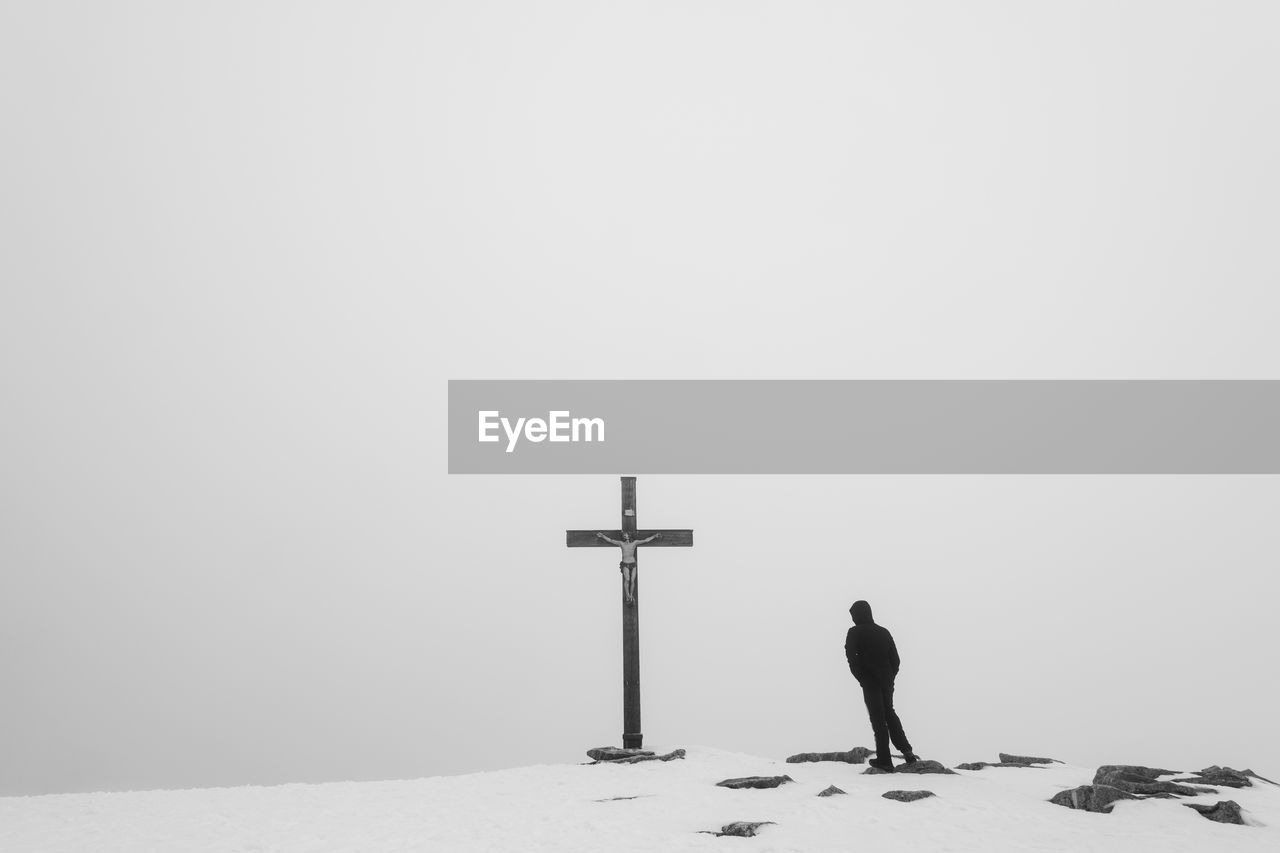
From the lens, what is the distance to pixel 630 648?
1881 cm

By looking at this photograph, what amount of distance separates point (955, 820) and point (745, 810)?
2339 mm

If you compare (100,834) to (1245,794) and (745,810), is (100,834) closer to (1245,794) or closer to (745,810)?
(745,810)

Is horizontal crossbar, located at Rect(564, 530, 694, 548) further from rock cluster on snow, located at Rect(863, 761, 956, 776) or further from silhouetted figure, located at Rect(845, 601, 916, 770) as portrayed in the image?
rock cluster on snow, located at Rect(863, 761, 956, 776)

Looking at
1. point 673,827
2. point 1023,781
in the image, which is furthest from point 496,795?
point 1023,781

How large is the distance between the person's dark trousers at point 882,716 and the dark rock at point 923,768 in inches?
9.1

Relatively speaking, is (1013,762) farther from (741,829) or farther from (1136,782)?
(741,829)

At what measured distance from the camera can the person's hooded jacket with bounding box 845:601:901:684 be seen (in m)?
14.3

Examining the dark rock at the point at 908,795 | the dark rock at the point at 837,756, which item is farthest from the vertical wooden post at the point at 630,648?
the dark rock at the point at 908,795

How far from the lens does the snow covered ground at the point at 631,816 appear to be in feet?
34.1

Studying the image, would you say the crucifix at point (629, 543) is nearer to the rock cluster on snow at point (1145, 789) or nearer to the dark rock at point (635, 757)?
the dark rock at point (635, 757)

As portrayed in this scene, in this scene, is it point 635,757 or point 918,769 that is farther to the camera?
point 635,757

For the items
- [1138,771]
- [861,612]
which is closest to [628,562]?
[861,612]

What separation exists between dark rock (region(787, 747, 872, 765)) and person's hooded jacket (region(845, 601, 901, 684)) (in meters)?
1.73

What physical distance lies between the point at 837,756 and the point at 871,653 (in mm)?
2319
